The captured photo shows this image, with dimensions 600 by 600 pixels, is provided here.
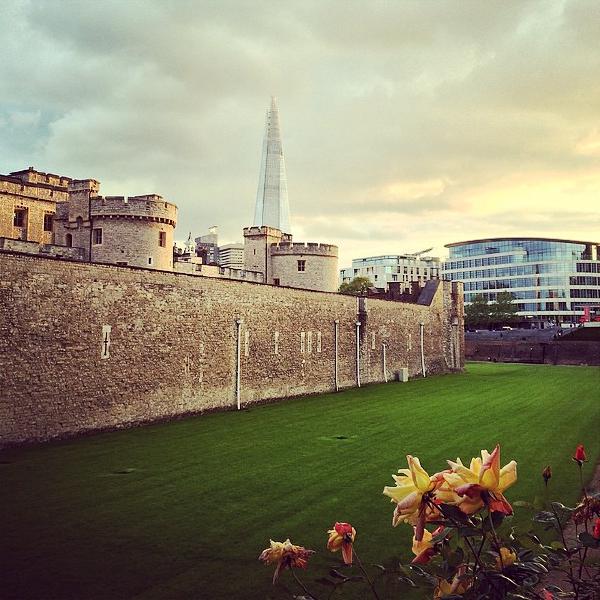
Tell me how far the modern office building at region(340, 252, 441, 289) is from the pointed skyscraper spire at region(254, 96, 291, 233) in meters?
52.9

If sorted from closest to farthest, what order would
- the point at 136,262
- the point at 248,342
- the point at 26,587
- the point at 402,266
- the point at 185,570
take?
the point at 26,587, the point at 185,570, the point at 248,342, the point at 136,262, the point at 402,266

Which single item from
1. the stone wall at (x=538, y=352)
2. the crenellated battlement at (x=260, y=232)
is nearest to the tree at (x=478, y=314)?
the stone wall at (x=538, y=352)

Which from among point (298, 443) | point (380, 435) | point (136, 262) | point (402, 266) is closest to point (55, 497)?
point (298, 443)

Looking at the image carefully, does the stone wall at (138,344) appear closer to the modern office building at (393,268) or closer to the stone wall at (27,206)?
the stone wall at (27,206)

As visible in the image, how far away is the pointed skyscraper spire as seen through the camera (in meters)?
111

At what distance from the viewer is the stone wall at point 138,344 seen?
1641 cm

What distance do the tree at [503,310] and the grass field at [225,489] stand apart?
75974mm

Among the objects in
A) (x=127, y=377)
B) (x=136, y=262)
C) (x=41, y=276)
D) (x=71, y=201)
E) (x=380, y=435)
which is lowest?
(x=380, y=435)

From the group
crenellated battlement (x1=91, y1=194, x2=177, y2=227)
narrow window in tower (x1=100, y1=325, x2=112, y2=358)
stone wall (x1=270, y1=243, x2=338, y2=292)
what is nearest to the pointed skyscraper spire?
stone wall (x1=270, y1=243, x2=338, y2=292)

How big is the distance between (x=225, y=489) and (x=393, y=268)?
508 feet

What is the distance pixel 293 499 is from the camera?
37.3 feet

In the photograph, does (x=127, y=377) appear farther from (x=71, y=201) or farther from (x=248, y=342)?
(x=71, y=201)

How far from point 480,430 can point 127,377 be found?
12.1m

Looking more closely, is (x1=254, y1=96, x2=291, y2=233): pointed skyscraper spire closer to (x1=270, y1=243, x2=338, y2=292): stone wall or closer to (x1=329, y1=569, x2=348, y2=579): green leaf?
(x1=270, y1=243, x2=338, y2=292): stone wall
